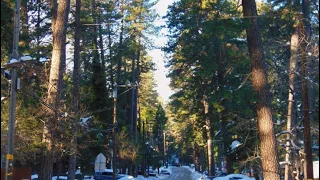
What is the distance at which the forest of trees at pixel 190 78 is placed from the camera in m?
15.6

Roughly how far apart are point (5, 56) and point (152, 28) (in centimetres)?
3741

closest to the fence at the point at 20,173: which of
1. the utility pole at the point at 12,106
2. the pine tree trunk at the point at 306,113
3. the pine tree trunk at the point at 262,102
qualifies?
the utility pole at the point at 12,106

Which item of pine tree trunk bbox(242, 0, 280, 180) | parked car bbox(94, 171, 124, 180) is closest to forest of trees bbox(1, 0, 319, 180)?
pine tree trunk bbox(242, 0, 280, 180)

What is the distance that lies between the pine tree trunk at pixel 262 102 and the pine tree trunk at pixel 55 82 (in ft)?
26.5

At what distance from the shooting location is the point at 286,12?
18297mm

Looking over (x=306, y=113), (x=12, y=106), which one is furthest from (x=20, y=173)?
(x=306, y=113)

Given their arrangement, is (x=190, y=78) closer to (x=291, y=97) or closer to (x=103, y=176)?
(x=103, y=176)

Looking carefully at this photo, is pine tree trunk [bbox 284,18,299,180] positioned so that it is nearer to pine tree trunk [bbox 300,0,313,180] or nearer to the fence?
pine tree trunk [bbox 300,0,313,180]

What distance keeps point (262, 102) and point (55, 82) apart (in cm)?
869

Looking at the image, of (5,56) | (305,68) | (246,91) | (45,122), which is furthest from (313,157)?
(246,91)

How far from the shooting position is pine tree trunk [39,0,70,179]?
57.2 feet

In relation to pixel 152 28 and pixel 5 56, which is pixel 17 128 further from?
pixel 152 28

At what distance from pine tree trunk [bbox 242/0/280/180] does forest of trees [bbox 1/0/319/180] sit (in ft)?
0.11

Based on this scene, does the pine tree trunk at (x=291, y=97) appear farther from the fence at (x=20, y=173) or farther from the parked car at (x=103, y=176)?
the parked car at (x=103, y=176)
